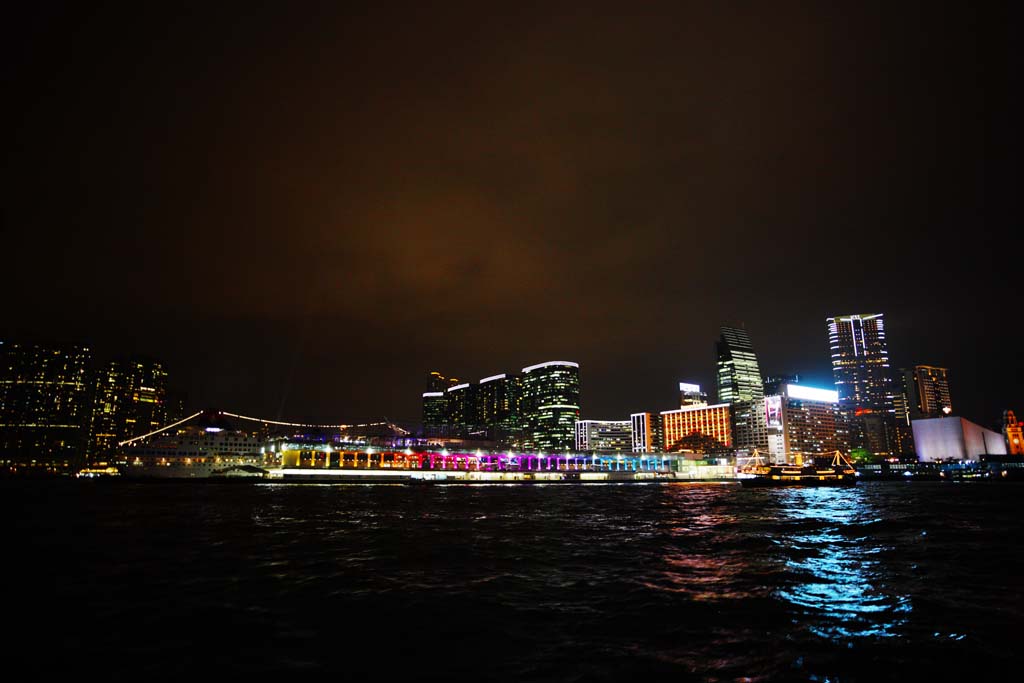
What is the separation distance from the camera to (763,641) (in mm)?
11641

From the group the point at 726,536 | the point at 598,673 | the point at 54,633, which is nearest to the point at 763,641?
the point at 598,673

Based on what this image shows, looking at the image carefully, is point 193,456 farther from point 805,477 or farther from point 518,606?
point 805,477

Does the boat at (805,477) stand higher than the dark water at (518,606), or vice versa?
the dark water at (518,606)

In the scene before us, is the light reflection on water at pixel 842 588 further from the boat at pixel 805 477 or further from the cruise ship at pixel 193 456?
the cruise ship at pixel 193 456

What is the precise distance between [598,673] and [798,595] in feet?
31.8

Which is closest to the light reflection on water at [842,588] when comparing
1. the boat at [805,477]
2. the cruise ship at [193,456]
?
the boat at [805,477]

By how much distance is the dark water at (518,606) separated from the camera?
10.3 metres

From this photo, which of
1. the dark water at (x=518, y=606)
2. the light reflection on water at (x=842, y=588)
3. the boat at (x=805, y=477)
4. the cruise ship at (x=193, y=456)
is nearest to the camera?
the dark water at (x=518, y=606)

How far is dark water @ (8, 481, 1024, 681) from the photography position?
1030 cm

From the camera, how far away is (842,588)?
17.2 meters

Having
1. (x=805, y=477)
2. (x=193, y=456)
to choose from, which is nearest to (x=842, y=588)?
(x=805, y=477)

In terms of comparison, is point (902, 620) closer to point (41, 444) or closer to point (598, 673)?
point (598, 673)

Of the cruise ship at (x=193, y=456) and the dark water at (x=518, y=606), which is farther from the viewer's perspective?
the cruise ship at (x=193, y=456)

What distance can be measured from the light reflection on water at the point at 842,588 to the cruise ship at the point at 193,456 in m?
131
